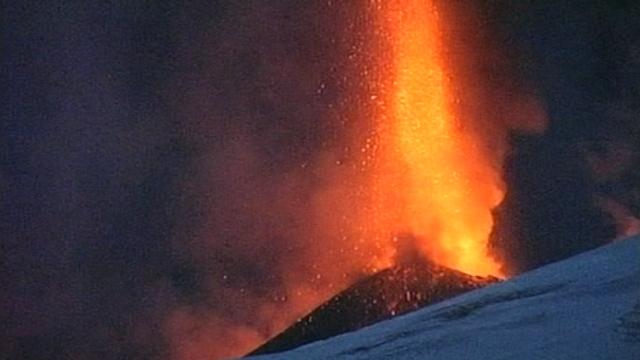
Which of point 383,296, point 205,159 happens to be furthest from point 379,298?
point 205,159

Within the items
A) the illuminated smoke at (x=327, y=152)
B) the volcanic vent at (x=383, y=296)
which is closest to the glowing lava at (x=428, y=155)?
the illuminated smoke at (x=327, y=152)

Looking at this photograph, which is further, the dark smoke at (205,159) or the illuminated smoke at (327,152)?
the illuminated smoke at (327,152)

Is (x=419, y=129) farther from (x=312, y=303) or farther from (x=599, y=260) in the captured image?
(x=599, y=260)

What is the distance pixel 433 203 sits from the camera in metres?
6.95

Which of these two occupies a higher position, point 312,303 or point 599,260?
point 312,303

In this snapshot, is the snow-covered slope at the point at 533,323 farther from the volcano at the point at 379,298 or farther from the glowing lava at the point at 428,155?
the glowing lava at the point at 428,155

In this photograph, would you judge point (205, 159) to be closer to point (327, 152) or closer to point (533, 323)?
point (327, 152)

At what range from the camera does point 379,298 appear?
6.48 metres

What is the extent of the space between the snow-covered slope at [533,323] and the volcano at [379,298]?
476cm

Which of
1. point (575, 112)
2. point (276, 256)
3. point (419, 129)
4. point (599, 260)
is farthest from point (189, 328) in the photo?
point (599, 260)

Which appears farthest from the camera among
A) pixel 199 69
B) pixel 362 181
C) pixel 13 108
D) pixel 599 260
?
pixel 362 181

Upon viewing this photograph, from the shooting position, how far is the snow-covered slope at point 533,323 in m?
0.93

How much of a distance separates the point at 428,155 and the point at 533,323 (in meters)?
6.05

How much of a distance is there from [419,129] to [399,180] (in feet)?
1.07
